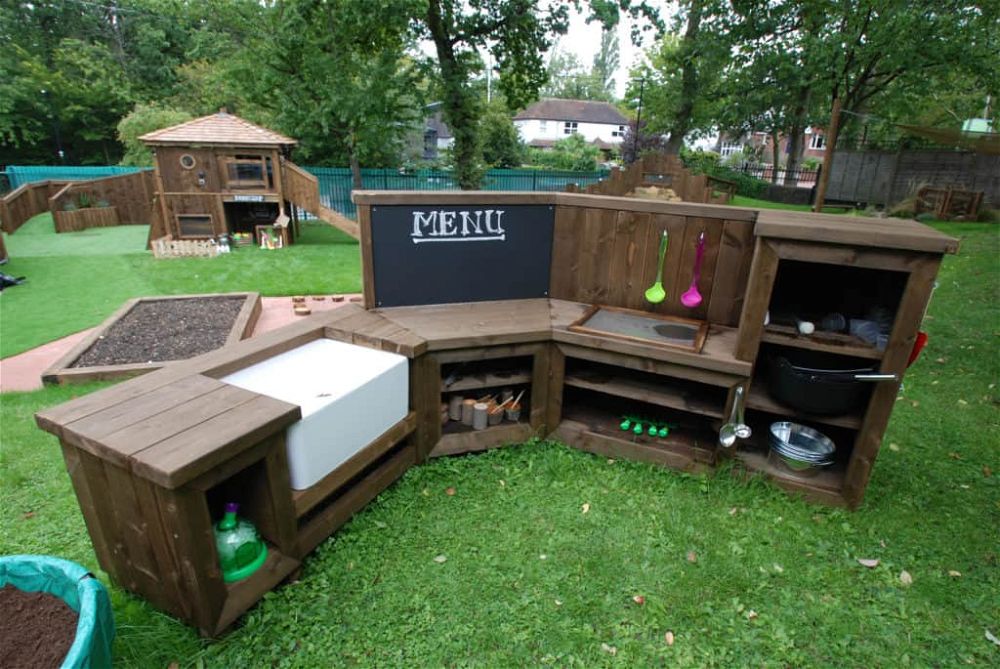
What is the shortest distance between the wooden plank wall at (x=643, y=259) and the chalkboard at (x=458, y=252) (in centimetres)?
17

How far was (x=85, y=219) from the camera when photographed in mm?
13383

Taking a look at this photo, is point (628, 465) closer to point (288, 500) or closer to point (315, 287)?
point (288, 500)

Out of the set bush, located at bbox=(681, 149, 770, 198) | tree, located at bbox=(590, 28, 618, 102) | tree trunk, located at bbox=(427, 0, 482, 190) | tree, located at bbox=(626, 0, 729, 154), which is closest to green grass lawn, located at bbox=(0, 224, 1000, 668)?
tree trunk, located at bbox=(427, 0, 482, 190)

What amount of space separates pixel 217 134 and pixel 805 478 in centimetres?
1226

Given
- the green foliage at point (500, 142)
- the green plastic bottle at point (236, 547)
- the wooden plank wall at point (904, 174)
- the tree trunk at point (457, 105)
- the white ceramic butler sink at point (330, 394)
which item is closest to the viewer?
the green plastic bottle at point (236, 547)

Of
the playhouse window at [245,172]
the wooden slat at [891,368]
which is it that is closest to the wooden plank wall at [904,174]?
the wooden slat at [891,368]

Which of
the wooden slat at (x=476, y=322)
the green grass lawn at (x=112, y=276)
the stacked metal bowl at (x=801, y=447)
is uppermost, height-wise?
the wooden slat at (x=476, y=322)

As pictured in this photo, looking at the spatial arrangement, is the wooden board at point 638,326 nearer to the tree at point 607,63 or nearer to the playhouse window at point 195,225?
the playhouse window at point 195,225

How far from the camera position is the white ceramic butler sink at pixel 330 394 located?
7.88 feet

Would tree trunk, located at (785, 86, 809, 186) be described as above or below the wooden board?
above

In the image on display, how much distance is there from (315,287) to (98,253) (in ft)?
18.1

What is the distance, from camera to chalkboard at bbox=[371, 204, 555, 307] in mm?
3484

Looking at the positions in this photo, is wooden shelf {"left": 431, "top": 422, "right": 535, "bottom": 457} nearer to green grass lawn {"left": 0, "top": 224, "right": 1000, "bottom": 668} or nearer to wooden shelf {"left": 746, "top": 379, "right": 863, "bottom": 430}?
green grass lawn {"left": 0, "top": 224, "right": 1000, "bottom": 668}

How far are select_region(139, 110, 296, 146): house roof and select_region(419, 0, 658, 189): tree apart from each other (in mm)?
4352
